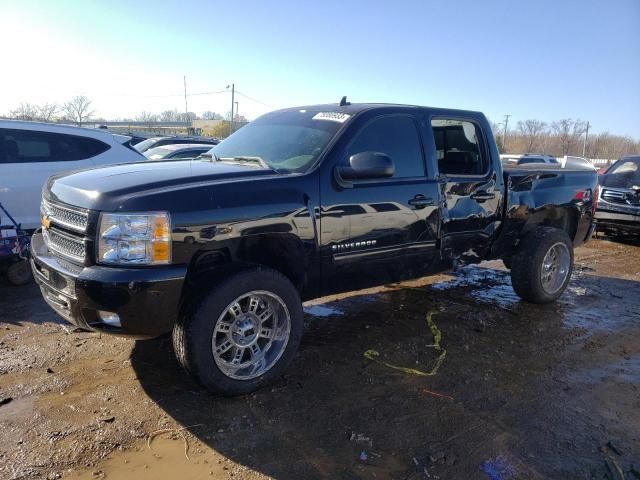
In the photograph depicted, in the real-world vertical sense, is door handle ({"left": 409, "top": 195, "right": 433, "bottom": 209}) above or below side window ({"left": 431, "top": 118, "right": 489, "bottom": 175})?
below

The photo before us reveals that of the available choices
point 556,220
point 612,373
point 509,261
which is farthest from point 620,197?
point 612,373

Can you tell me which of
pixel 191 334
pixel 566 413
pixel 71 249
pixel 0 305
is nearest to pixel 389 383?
pixel 566 413

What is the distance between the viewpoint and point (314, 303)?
5.54 metres

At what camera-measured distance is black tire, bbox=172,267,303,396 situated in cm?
319

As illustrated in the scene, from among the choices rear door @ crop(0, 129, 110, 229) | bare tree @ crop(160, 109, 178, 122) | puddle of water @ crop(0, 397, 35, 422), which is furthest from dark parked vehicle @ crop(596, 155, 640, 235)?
bare tree @ crop(160, 109, 178, 122)

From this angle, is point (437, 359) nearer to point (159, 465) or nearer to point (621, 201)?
point (159, 465)

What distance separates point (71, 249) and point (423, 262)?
2.82 meters

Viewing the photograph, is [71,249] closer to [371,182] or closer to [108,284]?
[108,284]

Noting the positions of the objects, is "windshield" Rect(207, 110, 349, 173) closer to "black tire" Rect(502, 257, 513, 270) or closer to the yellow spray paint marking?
the yellow spray paint marking

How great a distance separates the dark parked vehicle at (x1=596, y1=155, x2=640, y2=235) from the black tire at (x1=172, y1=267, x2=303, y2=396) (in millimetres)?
8762

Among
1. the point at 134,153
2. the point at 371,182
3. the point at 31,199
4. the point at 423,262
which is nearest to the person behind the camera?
the point at 371,182

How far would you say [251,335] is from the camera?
3.54 metres

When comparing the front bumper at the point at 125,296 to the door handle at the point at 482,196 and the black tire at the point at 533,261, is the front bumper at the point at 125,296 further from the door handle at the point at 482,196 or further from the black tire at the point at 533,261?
the black tire at the point at 533,261

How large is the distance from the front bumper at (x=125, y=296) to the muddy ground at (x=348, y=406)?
0.60 m
